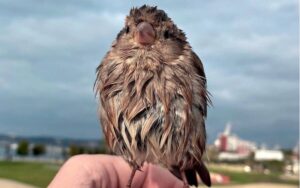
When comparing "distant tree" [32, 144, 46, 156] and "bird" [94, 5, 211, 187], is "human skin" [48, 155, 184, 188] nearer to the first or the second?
"bird" [94, 5, 211, 187]

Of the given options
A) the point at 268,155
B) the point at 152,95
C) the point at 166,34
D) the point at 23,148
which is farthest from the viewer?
the point at 268,155

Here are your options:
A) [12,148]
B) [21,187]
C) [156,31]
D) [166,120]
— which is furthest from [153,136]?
[12,148]

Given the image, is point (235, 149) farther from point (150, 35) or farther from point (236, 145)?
point (150, 35)

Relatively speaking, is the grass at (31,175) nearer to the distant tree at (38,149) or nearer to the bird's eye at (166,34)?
the bird's eye at (166,34)

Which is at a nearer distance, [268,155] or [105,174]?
[105,174]

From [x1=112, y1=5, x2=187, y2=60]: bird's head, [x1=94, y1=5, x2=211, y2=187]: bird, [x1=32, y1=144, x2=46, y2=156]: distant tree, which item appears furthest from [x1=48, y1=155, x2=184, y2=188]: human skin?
[x1=32, y1=144, x2=46, y2=156]: distant tree

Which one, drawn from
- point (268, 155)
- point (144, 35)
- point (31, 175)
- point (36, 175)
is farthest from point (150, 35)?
point (268, 155)

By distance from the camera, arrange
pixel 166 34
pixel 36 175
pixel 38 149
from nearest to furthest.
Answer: pixel 166 34 < pixel 36 175 < pixel 38 149

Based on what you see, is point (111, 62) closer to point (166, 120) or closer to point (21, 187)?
point (166, 120)
